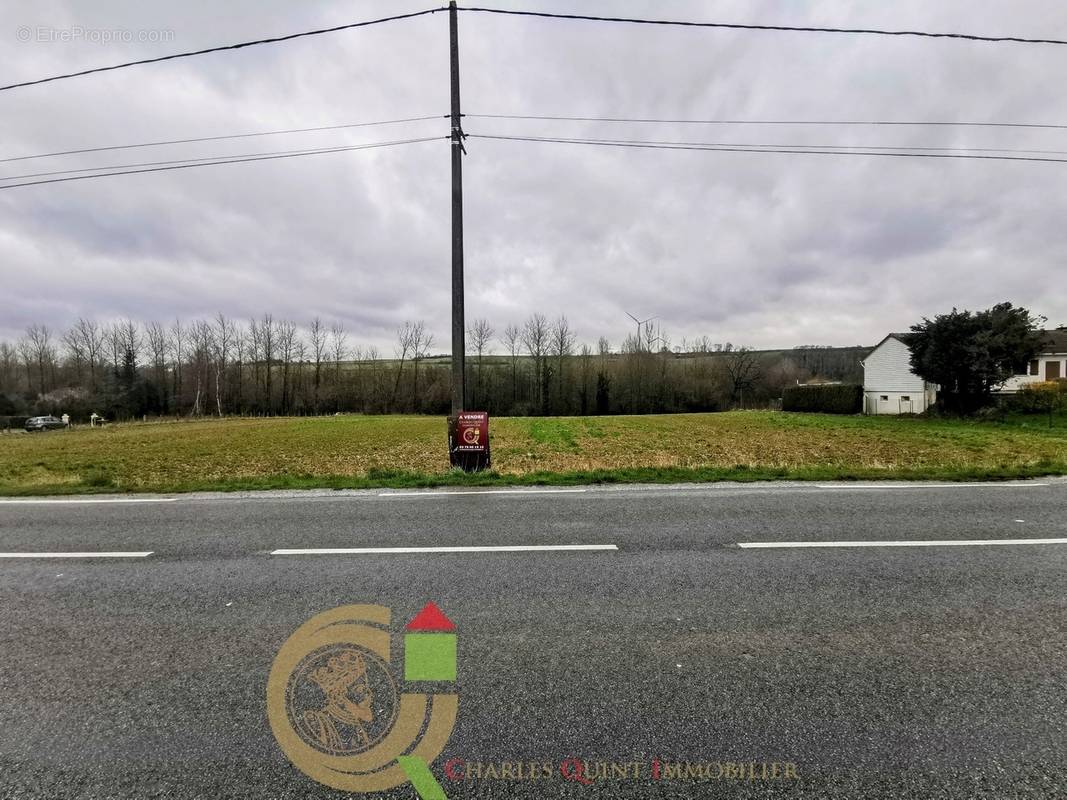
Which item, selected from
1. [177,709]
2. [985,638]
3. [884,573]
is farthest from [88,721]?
[884,573]

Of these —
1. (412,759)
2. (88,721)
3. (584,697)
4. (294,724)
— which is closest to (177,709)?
(88,721)

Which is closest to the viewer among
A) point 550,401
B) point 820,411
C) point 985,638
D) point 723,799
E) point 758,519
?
point 723,799

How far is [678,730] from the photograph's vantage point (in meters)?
2.22

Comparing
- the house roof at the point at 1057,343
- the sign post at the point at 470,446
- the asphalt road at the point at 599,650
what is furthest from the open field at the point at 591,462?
the house roof at the point at 1057,343

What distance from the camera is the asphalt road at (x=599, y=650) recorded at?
2031 mm

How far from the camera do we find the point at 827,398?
45781 mm

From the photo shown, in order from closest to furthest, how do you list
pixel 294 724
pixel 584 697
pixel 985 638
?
pixel 294 724
pixel 584 697
pixel 985 638

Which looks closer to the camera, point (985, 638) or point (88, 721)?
point (88, 721)

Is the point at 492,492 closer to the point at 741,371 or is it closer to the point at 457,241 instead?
the point at 457,241

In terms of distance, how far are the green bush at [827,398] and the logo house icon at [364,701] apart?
166 ft

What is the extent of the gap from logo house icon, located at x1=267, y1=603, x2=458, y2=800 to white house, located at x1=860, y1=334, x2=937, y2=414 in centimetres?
4702

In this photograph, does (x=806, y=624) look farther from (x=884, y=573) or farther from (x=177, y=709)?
(x=177, y=709)

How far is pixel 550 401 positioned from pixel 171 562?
72.0m

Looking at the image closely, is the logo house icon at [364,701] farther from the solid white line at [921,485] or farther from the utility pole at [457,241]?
the solid white line at [921,485]
